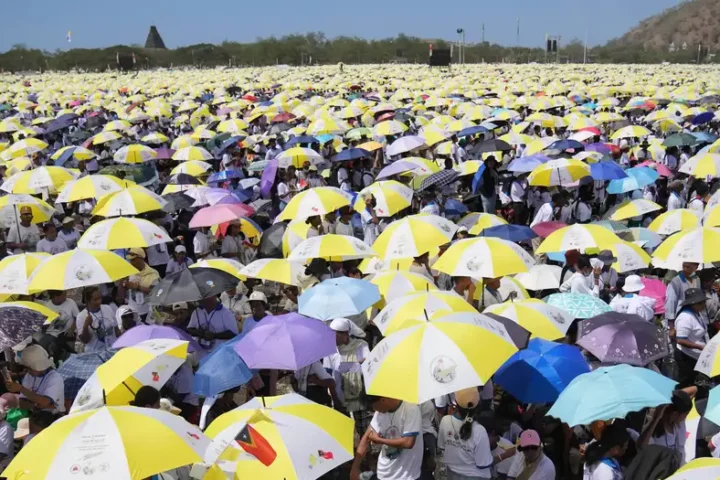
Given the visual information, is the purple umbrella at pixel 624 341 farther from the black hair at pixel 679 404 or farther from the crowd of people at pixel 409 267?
the black hair at pixel 679 404

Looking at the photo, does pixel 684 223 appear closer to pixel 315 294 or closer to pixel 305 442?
pixel 315 294

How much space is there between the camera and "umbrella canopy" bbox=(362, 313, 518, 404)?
4.25 metres

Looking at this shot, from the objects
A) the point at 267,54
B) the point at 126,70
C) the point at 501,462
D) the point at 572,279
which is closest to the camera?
the point at 501,462

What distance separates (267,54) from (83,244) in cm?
7895

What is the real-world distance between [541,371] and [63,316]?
4.52 m

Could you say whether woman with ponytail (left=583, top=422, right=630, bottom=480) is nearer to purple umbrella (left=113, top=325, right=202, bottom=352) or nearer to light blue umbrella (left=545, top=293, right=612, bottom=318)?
light blue umbrella (left=545, top=293, right=612, bottom=318)

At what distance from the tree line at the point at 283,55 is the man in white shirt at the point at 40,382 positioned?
→ 76.3 meters

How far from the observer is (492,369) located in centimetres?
439

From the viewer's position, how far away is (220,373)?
5.24 metres

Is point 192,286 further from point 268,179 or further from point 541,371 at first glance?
point 268,179

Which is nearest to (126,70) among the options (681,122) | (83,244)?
(681,122)

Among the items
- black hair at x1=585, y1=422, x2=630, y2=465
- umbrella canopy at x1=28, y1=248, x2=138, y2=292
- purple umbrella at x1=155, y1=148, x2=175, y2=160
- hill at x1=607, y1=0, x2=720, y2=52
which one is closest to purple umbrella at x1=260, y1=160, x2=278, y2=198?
purple umbrella at x1=155, y1=148, x2=175, y2=160

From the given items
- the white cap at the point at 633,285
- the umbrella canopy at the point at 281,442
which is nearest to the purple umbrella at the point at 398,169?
the white cap at the point at 633,285

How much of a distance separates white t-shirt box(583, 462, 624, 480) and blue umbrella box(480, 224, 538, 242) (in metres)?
4.62
